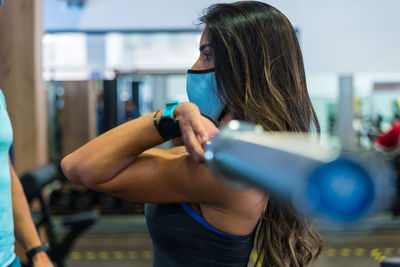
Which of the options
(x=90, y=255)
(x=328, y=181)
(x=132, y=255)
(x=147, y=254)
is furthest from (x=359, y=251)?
(x=328, y=181)

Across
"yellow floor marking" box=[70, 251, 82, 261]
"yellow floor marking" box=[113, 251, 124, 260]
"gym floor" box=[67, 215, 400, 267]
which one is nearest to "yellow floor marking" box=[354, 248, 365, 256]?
"gym floor" box=[67, 215, 400, 267]

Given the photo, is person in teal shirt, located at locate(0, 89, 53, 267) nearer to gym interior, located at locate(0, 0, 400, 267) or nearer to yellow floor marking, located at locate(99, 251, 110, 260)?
gym interior, located at locate(0, 0, 400, 267)

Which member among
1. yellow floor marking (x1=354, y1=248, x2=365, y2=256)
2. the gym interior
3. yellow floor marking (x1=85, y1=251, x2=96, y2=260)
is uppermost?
the gym interior

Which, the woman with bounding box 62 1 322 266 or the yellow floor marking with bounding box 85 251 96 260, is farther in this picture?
the yellow floor marking with bounding box 85 251 96 260

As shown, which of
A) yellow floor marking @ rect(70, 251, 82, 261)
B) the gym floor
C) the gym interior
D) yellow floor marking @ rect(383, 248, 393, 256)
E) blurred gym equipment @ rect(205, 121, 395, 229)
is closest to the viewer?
blurred gym equipment @ rect(205, 121, 395, 229)

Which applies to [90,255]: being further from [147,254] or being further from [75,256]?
[147,254]

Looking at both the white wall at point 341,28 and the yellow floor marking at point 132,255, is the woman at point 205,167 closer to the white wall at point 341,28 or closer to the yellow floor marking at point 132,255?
the yellow floor marking at point 132,255

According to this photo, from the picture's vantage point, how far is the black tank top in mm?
Result: 1080

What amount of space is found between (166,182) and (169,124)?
0.60 ft

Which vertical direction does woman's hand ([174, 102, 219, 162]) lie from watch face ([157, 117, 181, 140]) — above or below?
above

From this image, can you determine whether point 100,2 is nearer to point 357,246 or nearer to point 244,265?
point 357,246

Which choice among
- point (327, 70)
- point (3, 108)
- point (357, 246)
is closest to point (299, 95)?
point (3, 108)

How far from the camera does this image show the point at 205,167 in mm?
1024

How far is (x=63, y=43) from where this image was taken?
788cm
